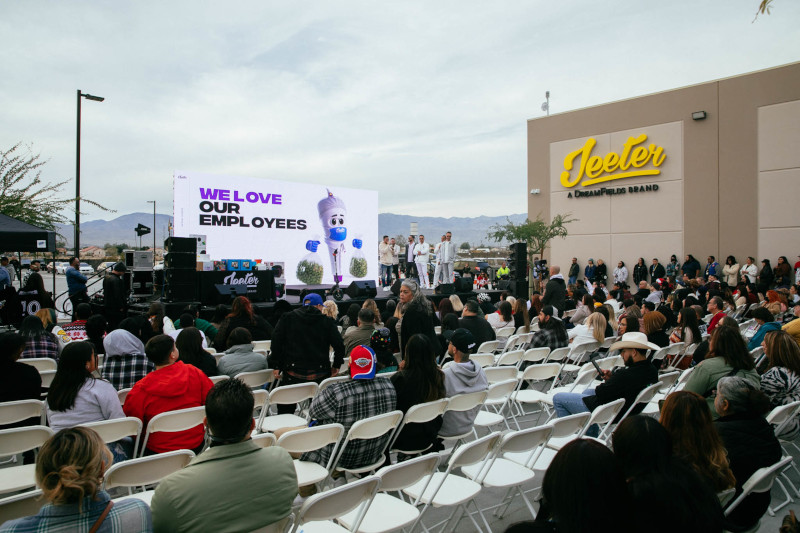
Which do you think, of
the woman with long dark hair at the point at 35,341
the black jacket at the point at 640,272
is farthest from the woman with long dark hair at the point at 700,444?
the black jacket at the point at 640,272

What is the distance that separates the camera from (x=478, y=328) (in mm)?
6391

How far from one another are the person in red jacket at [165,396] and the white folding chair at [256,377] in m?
0.89

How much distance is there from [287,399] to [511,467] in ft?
5.49

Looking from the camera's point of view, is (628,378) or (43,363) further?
(43,363)

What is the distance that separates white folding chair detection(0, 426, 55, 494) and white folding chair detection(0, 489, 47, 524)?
82cm

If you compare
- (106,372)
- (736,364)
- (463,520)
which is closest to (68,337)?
(106,372)

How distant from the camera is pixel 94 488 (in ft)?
5.57

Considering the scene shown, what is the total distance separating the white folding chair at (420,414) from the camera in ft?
10.9

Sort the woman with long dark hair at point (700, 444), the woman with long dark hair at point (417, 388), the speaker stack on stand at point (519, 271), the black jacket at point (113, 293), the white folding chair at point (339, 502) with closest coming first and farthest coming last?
the white folding chair at point (339, 502) → the woman with long dark hair at point (700, 444) → the woman with long dark hair at point (417, 388) → the black jacket at point (113, 293) → the speaker stack on stand at point (519, 271)

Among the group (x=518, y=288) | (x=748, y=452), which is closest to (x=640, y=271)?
(x=518, y=288)

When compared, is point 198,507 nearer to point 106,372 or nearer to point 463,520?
point 463,520

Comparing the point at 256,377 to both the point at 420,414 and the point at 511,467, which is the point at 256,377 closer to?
the point at 420,414

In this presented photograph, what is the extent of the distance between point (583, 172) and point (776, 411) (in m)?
18.5

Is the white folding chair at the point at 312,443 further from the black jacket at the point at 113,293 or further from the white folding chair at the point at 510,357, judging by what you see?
the black jacket at the point at 113,293
